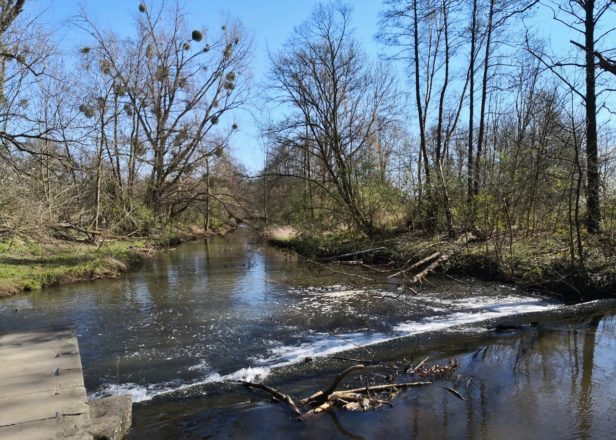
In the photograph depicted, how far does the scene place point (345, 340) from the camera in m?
8.78

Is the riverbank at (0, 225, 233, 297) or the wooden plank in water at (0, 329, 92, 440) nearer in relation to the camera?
the wooden plank in water at (0, 329, 92, 440)

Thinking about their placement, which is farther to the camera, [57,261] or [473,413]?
[57,261]

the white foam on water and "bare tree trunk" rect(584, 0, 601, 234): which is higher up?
"bare tree trunk" rect(584, 0, 601, 234)

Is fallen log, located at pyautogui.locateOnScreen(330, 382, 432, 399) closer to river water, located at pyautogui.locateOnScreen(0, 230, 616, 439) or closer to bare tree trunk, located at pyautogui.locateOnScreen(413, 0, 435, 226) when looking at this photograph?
river water, located at pyautogui.locateOnScreen(0, 230, 616, 439)

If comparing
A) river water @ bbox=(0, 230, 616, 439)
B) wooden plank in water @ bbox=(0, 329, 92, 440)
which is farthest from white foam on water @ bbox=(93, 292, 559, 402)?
wooden plank in water @ bbox=(0, 329, 92, 440)

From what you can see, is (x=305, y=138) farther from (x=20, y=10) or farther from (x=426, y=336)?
(x=426, y=336)

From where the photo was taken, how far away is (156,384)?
679 centimetres

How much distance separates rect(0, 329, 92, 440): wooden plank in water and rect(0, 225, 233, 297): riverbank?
7299 mm

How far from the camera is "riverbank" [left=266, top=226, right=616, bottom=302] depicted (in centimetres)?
1190

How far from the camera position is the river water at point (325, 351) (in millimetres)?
5480

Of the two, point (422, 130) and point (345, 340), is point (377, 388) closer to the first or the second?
point (345, 340)

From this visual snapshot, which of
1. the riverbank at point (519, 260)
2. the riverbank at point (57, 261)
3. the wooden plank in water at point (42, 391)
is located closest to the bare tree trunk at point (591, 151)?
the riverbank at point (519, 260)

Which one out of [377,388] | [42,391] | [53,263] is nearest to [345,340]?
[377,388]

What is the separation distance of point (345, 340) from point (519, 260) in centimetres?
768
